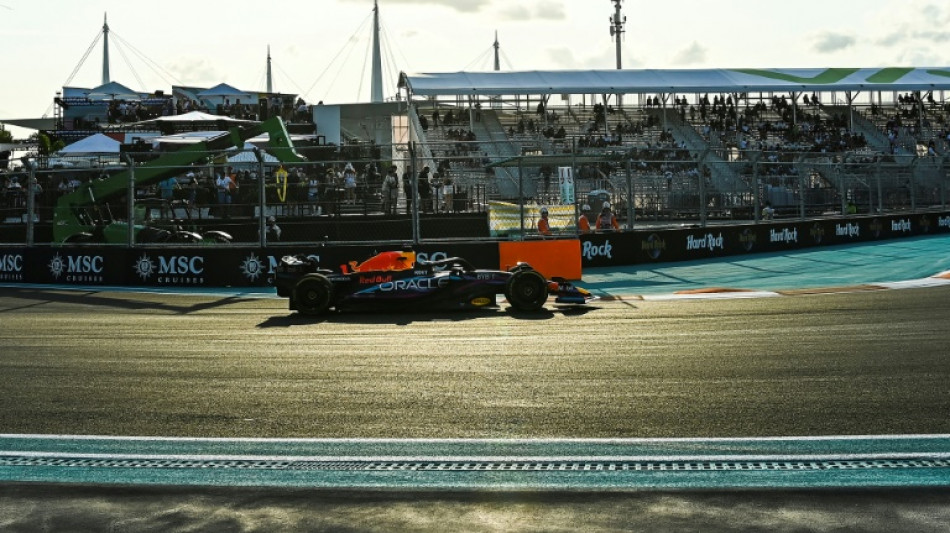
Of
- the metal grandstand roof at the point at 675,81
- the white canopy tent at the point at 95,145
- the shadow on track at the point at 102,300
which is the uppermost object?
the metal grandstand roof at the point at 675,81

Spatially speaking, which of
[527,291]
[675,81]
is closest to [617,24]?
[675,81]

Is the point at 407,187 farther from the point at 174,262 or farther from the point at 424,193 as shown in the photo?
the point at 174,262

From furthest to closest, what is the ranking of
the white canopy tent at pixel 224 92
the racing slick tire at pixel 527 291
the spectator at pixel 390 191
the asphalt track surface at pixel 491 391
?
the white canopy tent at pixel 224 92 → the spectator at pixel 390 191 → the racing slick tire at pixel 527 291 → the asphalt track surface at pixel 491 391

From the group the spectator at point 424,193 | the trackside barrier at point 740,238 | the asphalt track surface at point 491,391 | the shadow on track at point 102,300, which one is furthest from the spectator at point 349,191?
the asphalt track surface at point 491,391

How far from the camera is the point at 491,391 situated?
721 cm

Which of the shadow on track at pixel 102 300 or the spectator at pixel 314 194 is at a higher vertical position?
the spectator at pixel 314 194

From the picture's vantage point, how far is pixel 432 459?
217 inches

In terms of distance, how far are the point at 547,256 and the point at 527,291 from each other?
4520 millimetres

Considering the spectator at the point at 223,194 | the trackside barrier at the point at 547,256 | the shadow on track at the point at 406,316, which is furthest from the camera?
the spectator at the point at 223,194

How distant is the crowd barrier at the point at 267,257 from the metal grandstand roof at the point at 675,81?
57.5 feet

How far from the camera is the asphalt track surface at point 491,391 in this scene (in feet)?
14.9

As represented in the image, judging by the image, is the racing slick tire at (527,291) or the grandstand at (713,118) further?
the grandstand at (713,118)

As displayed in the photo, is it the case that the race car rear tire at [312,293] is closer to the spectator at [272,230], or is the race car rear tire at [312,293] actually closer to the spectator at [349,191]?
the spectator at [272,230]

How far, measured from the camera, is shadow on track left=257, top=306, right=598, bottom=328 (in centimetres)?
1184
